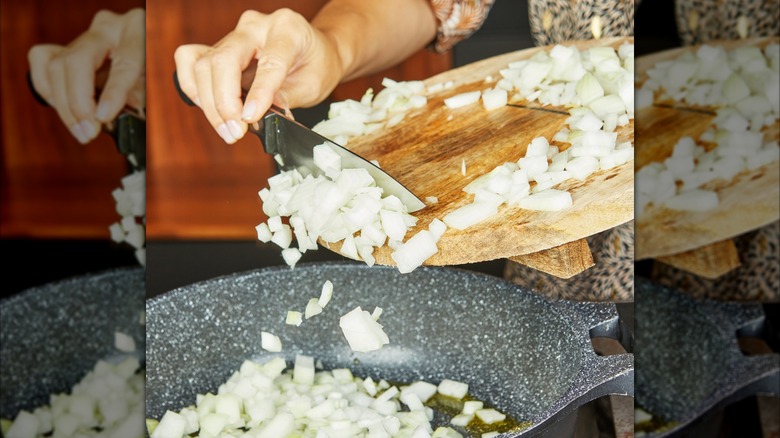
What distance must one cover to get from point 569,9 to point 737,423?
0.32 m

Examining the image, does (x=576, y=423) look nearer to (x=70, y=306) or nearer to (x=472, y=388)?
(x=472, y=388)

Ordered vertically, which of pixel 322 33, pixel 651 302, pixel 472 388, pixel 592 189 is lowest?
pixel 472 388

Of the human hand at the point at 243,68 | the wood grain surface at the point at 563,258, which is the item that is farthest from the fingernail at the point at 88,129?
the wood grain surface at the point at 563,258

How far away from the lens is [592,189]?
0.55m

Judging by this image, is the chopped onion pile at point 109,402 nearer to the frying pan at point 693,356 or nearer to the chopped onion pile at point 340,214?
the chopped onion pile at point 340,214

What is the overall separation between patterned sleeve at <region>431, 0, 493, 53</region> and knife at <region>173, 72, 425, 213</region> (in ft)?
0.34

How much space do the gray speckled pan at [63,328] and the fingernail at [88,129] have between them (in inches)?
2.6

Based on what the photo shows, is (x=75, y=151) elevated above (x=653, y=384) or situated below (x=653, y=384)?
above

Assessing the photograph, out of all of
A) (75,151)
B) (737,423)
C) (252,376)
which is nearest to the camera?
(75,151)

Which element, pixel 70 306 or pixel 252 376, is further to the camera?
pixel 252 376

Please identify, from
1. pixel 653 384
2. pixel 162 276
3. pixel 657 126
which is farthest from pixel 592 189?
pixel 162 276

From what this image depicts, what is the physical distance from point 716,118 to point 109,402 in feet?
1.13

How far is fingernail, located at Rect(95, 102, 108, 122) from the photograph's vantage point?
34cm

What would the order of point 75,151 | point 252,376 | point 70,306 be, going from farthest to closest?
point 252,376 < point 70,306 < point 75,151
